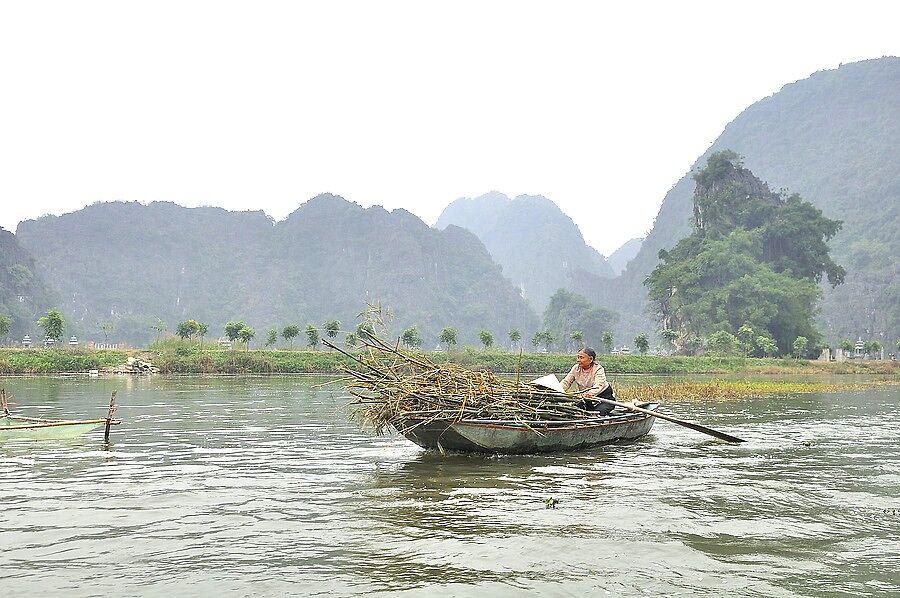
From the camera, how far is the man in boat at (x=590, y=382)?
12977 mm

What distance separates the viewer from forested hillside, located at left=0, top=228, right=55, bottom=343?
92.5m

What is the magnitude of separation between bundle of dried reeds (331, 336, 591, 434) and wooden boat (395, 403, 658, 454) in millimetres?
159

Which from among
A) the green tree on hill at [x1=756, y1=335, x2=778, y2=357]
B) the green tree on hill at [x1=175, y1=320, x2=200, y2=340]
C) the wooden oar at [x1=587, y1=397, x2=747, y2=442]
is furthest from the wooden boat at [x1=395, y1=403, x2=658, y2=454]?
the green tree on hill at [x1=756, y1=335, x2=778, y2=357]

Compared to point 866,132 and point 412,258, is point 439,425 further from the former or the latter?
point 866,132

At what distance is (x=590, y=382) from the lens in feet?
44.1

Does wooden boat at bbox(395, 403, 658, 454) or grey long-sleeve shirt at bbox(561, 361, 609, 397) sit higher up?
grey long-sleeve shirt at bbox(561, 361, 609, 397)

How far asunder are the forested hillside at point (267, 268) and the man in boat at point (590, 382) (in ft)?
407

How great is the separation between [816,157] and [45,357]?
6347 inches

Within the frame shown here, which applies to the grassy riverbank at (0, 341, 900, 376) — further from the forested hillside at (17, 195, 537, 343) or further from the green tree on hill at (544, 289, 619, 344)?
the forested hillside at (17, 195, 537, 343)

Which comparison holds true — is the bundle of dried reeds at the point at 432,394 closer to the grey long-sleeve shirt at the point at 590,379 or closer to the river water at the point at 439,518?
the river water at the point at 439,518

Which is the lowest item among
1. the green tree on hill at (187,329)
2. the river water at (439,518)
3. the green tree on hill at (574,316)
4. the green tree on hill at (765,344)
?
the river water at (439,518)

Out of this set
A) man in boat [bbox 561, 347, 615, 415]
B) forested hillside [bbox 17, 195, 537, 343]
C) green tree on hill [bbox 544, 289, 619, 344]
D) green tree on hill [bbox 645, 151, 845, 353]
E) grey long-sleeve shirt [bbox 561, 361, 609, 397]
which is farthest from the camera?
forested hillside [bbox 17, 195, 537, 343]

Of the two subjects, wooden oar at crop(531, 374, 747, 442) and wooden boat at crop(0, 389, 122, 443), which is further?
wooden boat at crop(0, 389, 122, 443)

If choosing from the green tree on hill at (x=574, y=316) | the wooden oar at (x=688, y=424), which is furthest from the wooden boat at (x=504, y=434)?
the green tree on hill at (x=574, y=316)
